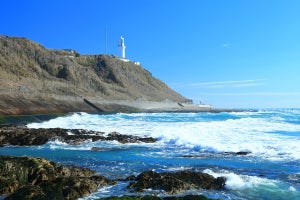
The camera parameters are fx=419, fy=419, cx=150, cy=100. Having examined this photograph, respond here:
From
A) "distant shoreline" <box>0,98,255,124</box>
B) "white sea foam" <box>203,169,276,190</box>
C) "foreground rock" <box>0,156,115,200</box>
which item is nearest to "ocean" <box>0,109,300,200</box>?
"white sea foam" <box>203,169,276,190</box>

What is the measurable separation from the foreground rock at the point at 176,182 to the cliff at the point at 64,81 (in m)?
32.8

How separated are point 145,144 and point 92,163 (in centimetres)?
815

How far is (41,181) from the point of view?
430 inches

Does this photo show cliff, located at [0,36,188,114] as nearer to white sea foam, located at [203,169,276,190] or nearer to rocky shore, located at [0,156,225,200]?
rocky shore, located at [0,156,225,200]

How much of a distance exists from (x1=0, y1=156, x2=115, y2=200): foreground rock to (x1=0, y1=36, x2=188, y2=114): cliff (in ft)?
102

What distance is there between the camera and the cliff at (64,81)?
5146cm

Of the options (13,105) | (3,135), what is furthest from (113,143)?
(13,105)

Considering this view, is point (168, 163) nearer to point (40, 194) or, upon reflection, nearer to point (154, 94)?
point (40, 194)

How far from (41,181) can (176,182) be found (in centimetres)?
351

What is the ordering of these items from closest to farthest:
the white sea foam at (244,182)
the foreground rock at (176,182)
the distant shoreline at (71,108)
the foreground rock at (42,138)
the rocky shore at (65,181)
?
the rocky shore at (65,181)
the foreground rock at (176,182)
the white sea foam at (244,182)
the foreground rock at (42,138)
the distant shoreline at (71,108)

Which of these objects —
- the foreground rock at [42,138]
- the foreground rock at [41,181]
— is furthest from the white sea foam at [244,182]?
the foreground rock at [42,138]

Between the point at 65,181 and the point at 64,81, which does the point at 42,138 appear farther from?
the point at 64,81

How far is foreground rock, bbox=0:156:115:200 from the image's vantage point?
887 cm

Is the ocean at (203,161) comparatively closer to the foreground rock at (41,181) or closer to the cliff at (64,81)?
the foreground rock at (41,181)
